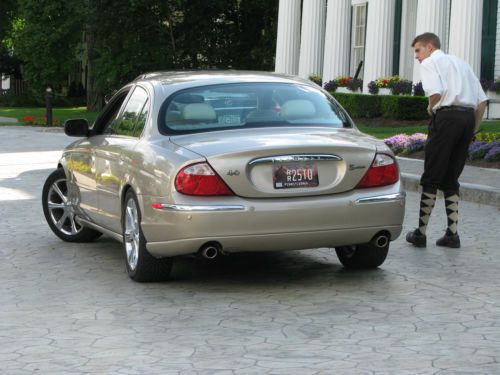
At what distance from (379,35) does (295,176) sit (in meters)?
26.9

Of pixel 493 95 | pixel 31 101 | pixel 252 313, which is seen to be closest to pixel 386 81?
pixel 493 95

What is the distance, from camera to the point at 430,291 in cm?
817

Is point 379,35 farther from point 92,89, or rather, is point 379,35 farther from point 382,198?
point 382,198

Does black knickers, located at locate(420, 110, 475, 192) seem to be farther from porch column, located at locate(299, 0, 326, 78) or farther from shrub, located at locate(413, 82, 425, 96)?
porch column, located at locate(299, 0, 326, 78)

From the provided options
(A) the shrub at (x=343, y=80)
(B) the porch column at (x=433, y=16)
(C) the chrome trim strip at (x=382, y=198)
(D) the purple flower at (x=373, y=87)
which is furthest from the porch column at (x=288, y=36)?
(C) the chrome trim strip at (x=382, y=198)

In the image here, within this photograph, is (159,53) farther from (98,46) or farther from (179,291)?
(179,291)

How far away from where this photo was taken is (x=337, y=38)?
123 feet

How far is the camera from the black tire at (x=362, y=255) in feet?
29.3

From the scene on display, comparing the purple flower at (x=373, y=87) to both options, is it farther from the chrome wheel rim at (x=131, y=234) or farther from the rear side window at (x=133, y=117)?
the chrome wheel rim at (x=131, y=234)

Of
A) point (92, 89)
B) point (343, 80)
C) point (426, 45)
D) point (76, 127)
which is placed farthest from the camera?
point (92, 89)

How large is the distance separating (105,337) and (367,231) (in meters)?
2.26

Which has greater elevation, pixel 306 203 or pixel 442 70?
pixel 442 70

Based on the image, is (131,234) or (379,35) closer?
(131,234)

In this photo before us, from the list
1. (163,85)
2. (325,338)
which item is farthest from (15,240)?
(325,338)
